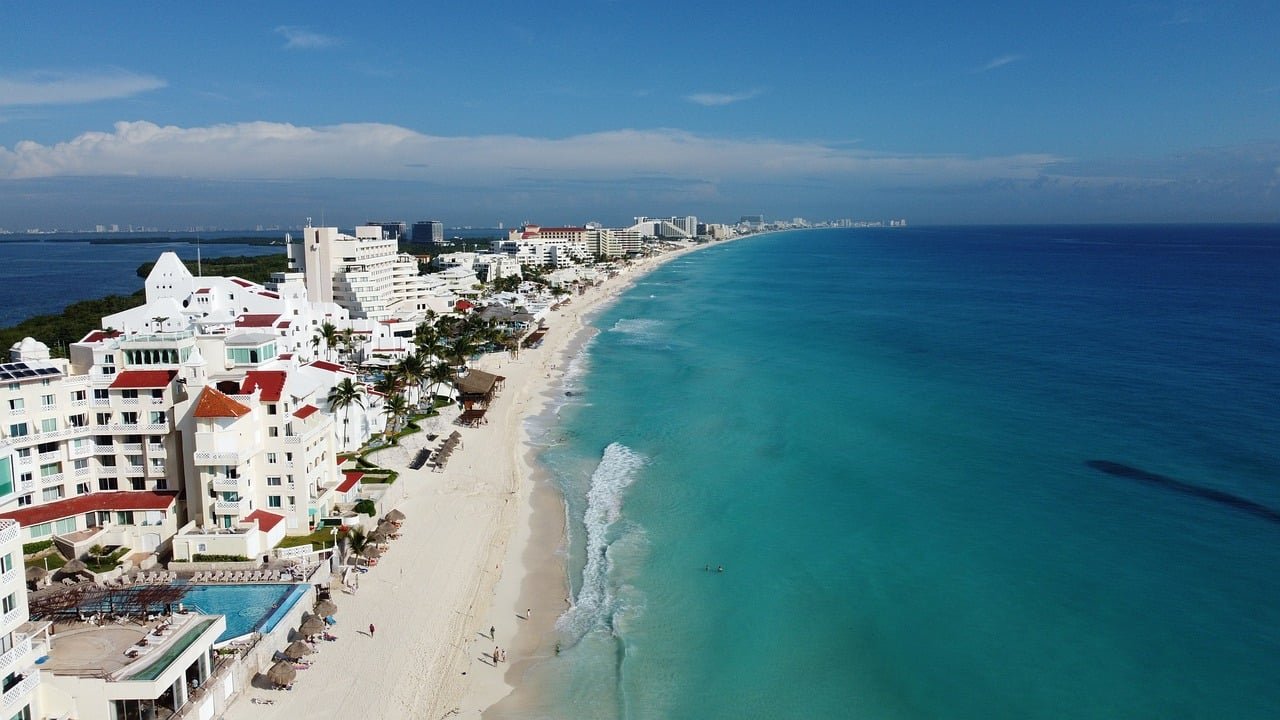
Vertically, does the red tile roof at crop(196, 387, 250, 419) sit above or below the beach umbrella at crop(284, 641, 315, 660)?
above

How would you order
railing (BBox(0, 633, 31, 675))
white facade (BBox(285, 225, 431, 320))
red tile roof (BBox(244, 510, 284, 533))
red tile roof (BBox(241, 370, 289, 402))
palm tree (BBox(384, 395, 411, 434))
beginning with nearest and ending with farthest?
railing (BBox(0, 633, 31, 675)) → red tile roof (BBox(244, 510, 284, 533)) → red tile roof (BBox(241, 370, 289, 402)) → palm tree (BBox(384, 395, 411, 434)) → white facade (BBox(285, 225, 431, 320))

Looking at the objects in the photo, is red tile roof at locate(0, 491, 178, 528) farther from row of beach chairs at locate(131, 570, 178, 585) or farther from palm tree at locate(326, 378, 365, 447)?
palm tree at locate(326, 378, 365, 447)

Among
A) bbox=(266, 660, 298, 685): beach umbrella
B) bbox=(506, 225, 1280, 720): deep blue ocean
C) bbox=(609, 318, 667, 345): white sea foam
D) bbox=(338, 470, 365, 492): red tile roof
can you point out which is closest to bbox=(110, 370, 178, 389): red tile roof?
bbox=(338, 470, 365, 492): red tile roof

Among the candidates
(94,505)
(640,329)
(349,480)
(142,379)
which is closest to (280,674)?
(94,505)

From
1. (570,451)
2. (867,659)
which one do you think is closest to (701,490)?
(570,451)

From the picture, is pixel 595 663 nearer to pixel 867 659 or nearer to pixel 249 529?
pixel 867 659

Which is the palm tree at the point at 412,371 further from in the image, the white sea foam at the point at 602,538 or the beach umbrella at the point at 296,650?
the beach umbrella at the point at 296,650

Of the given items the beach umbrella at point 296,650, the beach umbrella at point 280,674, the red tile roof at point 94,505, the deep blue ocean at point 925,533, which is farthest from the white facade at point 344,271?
the beach umbrella at point 280,674
